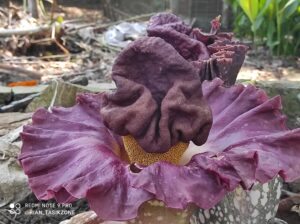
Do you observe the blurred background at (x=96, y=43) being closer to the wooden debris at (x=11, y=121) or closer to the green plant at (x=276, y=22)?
the green plant at (x=276, y=22)

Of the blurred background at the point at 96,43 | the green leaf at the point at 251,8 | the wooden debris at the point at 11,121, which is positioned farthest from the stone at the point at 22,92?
the green leaf at the point at 251,8

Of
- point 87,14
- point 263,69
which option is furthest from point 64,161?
point 87,14

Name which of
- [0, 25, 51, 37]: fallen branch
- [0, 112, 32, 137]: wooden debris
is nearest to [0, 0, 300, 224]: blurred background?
[0, 25, 51, 37]: fallen branch

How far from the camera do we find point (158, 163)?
41.3 inches

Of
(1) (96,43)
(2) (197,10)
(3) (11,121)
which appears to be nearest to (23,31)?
(1) (96,43)

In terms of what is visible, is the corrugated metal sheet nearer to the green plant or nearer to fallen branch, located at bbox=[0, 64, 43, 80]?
the green plant

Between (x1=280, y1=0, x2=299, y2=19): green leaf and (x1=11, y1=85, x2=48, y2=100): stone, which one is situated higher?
(x1=280, y1=0, x2=299, y2=19): green leaf

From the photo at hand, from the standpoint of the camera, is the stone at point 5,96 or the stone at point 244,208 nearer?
the stone at point 244,208

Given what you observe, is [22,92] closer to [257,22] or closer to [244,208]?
[244,208]

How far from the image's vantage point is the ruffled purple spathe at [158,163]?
3.30 feet

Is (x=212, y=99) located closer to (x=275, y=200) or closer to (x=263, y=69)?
(x=275, y=200)

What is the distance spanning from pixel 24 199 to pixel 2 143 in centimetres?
27

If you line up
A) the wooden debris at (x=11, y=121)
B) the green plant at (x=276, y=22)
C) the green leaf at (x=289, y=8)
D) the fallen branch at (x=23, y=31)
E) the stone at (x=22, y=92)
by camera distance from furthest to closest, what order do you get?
the fallen branch at (x=23, y=31)
the green plant at (x=276, y=22)
the green leaf at (x=289, y=8)
the stone at (x=22, y=92)
the wooden debris at (x=11, y=121)

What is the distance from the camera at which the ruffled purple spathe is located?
1.00 metres
